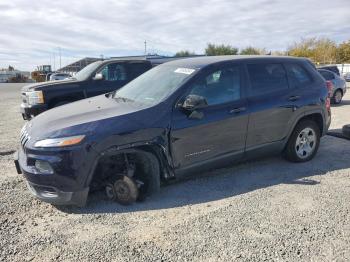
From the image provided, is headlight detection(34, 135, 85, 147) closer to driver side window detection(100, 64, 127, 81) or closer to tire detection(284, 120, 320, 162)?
tire detection(284, 120, 320, 162)

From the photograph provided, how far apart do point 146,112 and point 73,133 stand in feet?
2.88

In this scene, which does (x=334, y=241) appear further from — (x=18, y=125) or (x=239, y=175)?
(x=18, y=125)

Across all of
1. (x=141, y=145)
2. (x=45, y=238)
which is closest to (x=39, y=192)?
(x=45, y=238)

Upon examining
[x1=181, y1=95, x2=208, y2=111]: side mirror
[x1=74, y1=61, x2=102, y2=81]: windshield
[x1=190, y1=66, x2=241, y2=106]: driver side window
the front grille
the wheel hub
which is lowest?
the wheel hub

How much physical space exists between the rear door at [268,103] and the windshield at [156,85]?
107cm

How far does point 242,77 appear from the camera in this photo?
507 cm

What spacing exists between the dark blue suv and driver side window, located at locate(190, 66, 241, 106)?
0.05 ft

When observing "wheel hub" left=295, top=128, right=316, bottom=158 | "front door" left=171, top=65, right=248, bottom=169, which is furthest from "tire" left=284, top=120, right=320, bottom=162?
"front door" left=171, top=65, right=248, bottom=169

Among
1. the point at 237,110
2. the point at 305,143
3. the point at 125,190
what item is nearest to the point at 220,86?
the point at 237,110

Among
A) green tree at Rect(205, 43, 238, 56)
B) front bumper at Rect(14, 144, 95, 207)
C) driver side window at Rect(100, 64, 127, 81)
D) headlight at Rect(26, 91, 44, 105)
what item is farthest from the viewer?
green tree at Rect(205, 43, 238, 56)

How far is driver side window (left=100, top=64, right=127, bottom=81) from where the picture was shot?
930cm

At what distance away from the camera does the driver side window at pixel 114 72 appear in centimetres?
930

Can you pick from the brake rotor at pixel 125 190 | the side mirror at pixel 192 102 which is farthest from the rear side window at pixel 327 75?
the brake rotor at pixel 125 190

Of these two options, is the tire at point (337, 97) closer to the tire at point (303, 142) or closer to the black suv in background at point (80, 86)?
the black suv in background at point (80, 86)
